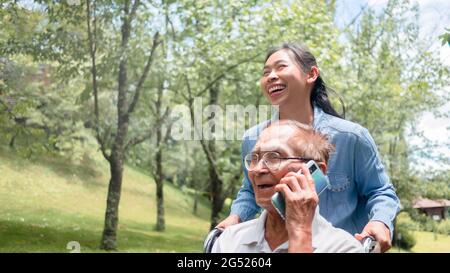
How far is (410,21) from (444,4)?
2.14 metres

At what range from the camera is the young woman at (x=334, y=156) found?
1.09 m

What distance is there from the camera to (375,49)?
752cm

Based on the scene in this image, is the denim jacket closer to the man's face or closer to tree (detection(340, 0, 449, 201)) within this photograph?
the man's face

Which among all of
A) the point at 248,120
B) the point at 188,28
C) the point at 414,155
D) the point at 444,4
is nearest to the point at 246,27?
the point at 188,28

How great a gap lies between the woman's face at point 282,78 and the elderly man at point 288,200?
28cm

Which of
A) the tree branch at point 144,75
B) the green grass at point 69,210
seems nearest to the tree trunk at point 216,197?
the green grass at point 69,210

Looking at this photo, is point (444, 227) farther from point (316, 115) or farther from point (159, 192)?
point (316, 115)

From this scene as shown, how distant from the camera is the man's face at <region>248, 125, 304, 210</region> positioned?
78 centimetres

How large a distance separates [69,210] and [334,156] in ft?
14.5

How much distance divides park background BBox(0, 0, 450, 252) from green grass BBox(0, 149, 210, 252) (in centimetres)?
1

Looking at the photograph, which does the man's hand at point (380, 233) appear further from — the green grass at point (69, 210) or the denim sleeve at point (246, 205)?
the green grass at point (69, 210)

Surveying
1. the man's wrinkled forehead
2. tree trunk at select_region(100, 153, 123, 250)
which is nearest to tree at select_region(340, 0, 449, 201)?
tree trunk at select_region(100, 153, 123, 250)

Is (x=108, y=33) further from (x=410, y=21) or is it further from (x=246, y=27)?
(x=410, y=21)

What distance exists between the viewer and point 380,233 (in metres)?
0.95
